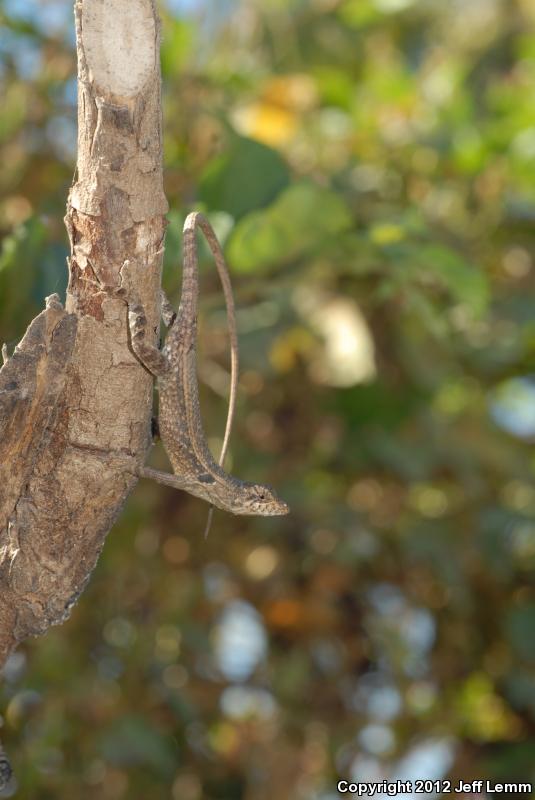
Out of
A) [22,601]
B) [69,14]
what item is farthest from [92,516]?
[69,14]

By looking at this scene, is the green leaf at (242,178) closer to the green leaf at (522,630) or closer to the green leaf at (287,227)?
the green leaf at (287,227)

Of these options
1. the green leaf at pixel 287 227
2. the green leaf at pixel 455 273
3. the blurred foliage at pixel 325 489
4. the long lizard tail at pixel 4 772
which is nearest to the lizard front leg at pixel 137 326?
the long lizard tail at pixel 4 772

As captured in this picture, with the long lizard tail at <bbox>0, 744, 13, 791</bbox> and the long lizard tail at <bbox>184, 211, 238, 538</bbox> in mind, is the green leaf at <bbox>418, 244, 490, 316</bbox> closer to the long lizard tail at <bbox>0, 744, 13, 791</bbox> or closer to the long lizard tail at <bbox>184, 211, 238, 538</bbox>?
the long lizard tail at <bbox>184, 211, 238, 538</bbox>

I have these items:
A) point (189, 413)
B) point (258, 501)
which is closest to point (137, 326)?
point (189, 413)

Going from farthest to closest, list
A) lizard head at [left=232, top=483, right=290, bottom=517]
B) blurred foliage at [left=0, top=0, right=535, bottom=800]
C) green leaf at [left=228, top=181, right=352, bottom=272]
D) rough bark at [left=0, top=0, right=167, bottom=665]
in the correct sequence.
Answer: blurred foliage at [left=0, top=0, right=535, bottom=800] < green leaf at [left=228, top=181, right=352, bottom=272] < lizard head at [left=232, top=483, right=290, bottom=517] < rough bark at [left=0, top=0, right=167, bottom=665]

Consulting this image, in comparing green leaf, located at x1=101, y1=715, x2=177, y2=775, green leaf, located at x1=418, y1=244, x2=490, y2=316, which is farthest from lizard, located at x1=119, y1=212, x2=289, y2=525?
green leaf, located at x1=101, y1=715, x2=177, y2=775

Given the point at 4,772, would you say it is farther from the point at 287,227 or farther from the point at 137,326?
the point at 287,227
